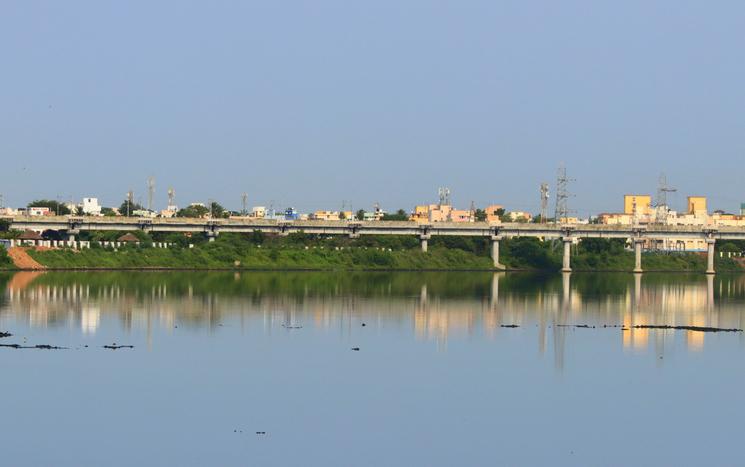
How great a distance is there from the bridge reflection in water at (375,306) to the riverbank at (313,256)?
17.0m

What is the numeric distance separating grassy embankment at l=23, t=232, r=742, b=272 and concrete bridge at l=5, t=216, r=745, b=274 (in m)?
1.96

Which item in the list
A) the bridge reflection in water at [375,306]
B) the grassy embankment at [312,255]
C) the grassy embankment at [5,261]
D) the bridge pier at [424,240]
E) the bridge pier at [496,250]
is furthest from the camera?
the bridge pier at [496,250]

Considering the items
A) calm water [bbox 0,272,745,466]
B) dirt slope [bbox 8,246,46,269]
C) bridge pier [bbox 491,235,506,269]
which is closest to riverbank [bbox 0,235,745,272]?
dirt slope [bbox 8,246,46,269]

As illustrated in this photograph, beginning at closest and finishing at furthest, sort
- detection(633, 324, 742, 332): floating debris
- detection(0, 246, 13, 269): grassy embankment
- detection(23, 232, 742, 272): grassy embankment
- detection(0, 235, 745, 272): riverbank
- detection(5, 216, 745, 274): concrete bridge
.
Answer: detection(633, 324, 742, 332): floating debris
detection(0, 246, 13, 269): grassy embankment
detection(0, 235, 745, 272): riverbank
detection(23, 232, 742, 272): grassy embankment
detection(5, 216, 745, 274): concrete bridge

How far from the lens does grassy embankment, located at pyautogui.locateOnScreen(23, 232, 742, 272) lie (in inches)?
5979

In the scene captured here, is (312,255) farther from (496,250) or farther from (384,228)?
(496,250)

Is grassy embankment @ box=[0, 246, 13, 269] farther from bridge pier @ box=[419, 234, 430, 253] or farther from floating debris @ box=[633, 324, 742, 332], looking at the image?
floating debris @ box=[633, 324, 742, 332]

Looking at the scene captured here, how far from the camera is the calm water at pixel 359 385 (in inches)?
1458

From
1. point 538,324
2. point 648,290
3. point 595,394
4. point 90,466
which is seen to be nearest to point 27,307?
point 538,324

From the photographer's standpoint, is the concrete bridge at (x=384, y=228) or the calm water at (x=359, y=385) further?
the concrete bridge at (x=384, y=228)

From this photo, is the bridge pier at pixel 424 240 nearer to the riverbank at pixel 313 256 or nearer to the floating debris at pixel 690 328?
the riverbank at pixel 313 256

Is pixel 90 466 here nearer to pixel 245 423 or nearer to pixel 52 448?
pixel 52 448

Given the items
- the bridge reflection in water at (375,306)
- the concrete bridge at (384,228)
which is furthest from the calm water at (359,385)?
the concrete bridge at (384,228)

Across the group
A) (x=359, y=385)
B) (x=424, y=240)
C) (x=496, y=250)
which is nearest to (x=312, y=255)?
(x=424, y=240)
